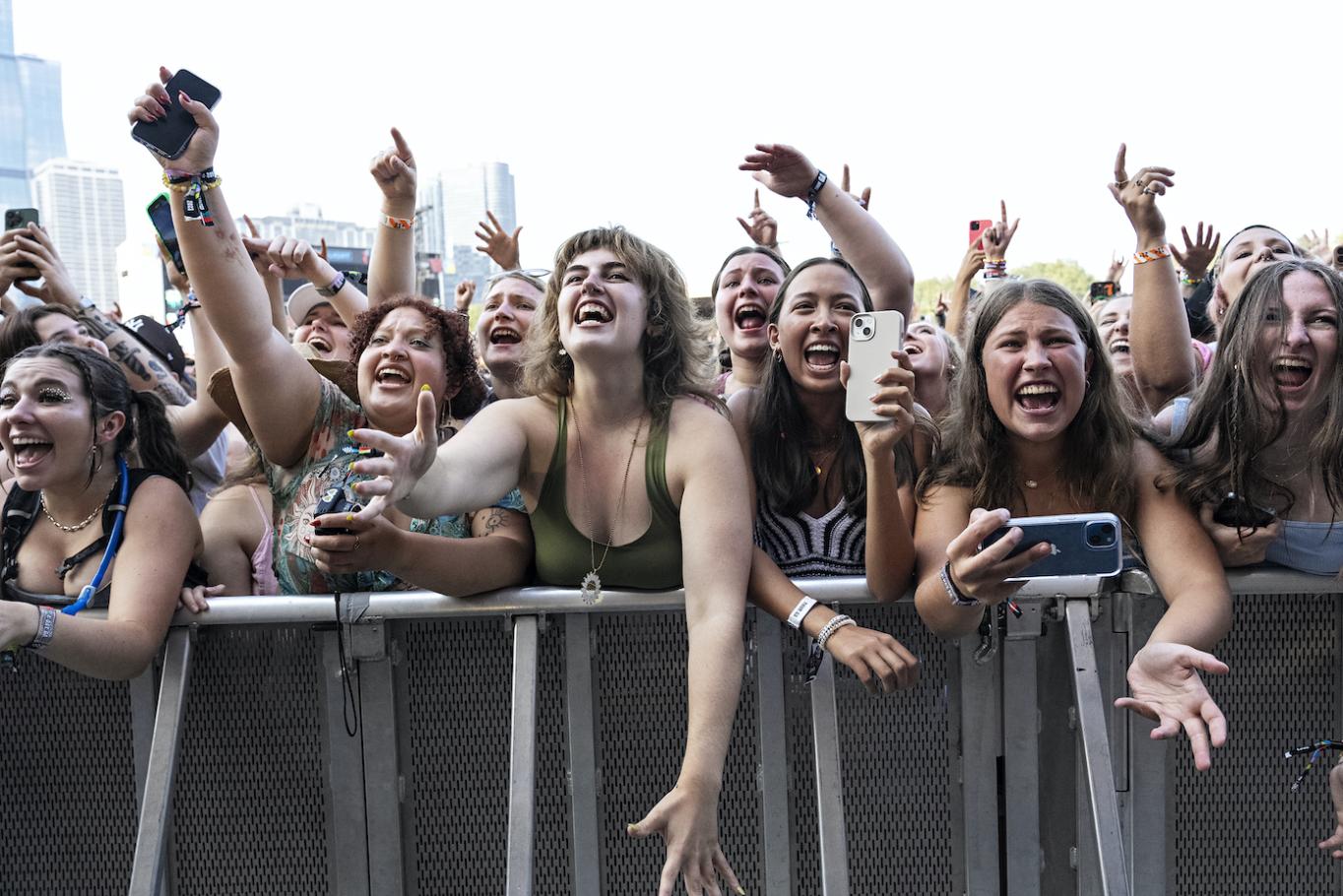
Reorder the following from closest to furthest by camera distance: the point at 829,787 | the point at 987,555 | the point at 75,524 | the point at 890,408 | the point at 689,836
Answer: the point at 987,555, the point at 689,836, the point at 890,408, the point at 829,787, the point at 75,524

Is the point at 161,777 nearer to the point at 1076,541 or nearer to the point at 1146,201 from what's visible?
the point at 1076,541

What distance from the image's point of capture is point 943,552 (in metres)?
2.89

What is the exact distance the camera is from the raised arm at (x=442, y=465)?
96.6 inches

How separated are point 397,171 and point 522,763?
2619mm

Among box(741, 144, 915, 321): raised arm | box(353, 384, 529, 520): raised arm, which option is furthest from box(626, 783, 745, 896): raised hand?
box(741, 144, 915, 321): raised arm

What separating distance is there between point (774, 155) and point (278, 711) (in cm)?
226

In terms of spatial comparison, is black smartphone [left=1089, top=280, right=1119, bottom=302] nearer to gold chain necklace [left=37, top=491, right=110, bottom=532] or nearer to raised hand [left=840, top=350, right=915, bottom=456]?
raised hand [left=840, top=350, right=915, bottom=456]

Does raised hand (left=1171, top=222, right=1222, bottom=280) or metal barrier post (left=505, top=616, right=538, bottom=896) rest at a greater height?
raised hand (left=1171, top=222, right=1222, bottom=280)

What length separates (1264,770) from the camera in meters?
2.93

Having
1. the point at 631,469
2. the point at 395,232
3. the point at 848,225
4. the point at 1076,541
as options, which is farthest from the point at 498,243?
the point at 1076,541

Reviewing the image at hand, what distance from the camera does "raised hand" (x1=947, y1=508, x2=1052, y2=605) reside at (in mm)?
2426

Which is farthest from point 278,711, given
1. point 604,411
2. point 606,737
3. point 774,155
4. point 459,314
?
point 774,155

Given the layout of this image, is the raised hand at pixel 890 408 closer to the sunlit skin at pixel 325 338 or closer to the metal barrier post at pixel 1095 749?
the metal barrier post at pixel 1095 749

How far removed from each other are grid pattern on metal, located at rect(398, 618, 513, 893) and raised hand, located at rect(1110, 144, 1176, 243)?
2572 millimetres
